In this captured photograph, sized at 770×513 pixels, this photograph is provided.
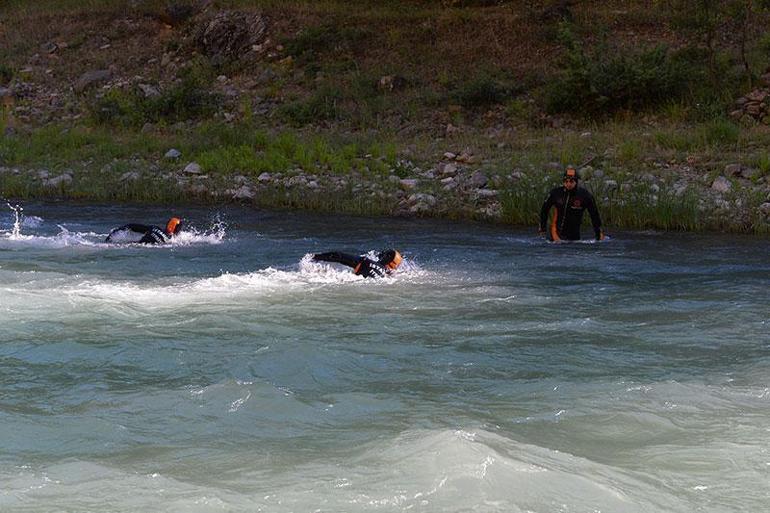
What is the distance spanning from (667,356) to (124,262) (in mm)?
6762

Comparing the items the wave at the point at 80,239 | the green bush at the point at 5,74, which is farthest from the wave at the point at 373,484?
the green bush at the point at 5,74

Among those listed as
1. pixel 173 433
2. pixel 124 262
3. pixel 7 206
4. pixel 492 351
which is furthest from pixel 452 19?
pixel 173 433

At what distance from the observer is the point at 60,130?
25.4 meters

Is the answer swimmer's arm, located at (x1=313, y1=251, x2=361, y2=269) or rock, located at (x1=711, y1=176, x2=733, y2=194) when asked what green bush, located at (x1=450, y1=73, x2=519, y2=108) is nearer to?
rock, located at (x1=711, y1=176, x2=733, y2=194)

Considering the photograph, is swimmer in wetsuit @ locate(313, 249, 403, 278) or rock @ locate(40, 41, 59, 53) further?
rock @ locate(40, 41, 59, 53)

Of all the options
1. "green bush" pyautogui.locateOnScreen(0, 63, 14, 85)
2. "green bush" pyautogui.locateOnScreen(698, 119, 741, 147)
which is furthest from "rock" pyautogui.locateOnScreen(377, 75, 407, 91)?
"green bush" pyautogui.locateOnScreen(0, 63, 14, 85)

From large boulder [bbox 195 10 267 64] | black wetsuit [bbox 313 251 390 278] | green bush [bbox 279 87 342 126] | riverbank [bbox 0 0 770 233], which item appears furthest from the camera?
large boulder [bbox 195 10 267 64]

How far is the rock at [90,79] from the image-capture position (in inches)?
1134

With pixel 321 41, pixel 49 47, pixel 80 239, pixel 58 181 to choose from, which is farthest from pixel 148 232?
pixel 49 47

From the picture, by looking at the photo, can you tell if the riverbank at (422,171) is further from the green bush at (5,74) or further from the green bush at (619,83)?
the green bush at (5,74)

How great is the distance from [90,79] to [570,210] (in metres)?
19.3

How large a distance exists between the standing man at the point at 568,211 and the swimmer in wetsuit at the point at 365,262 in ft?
12.3

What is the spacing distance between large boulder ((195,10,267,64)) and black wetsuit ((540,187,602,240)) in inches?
691

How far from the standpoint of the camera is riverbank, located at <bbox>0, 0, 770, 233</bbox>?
688 inches
